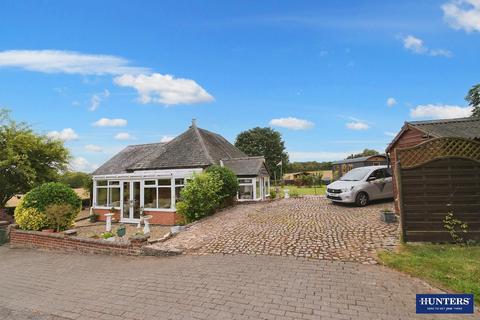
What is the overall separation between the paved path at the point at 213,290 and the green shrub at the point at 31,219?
169 inches

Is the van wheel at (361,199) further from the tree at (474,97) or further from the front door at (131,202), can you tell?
the tree at (474,97)

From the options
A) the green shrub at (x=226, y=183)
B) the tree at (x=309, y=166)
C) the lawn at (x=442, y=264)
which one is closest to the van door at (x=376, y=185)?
the lawn at (x=442, y=264)

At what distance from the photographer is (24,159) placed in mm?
18938

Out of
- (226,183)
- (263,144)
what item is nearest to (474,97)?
(263,144)

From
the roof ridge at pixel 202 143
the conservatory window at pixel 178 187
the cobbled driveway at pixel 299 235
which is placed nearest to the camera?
the cobbled driveway at pixel 299 235

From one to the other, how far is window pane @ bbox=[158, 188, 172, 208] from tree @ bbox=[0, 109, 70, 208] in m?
10.2

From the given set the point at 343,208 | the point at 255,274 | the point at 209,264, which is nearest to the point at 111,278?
the point at 209,264

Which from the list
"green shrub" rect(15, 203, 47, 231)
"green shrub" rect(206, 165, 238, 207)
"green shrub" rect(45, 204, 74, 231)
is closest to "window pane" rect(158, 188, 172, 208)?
"green shrub" rect(206, 165, 238, 207)

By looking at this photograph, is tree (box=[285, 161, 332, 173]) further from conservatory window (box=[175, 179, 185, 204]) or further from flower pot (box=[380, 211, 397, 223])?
flower pot (box=[380, 211, 397, 223])

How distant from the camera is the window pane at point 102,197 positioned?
18719 millimetres

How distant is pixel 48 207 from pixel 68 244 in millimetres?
2900

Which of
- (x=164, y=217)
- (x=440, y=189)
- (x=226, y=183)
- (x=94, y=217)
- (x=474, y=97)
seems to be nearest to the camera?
(x=440, y=189)

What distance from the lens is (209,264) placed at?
6.41 m

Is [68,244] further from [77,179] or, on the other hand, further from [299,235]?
[77,179]
